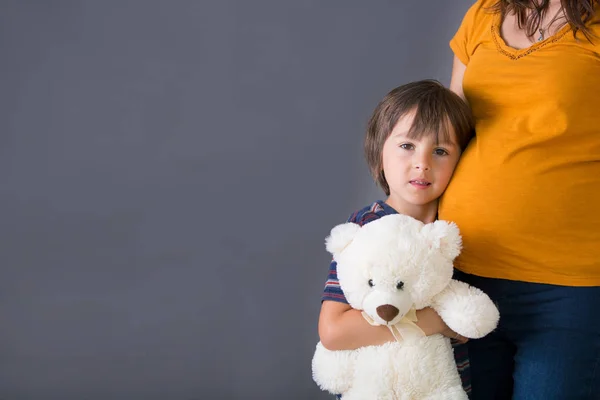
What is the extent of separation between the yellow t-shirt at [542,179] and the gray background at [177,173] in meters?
0.86

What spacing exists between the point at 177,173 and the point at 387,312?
1232mm

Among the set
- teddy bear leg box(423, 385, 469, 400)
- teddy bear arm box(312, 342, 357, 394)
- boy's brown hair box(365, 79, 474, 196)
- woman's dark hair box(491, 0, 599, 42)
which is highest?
woman's dark hair box(491, 0, 599, 42)

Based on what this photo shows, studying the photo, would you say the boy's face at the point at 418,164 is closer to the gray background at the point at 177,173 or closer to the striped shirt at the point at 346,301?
the striped shirt at the point at 346,301

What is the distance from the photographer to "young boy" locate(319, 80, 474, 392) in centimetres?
141

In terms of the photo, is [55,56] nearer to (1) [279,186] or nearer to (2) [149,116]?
(2) [149,116]

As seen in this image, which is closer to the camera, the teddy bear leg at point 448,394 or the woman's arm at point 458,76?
the teddy bear leg at point 448,394

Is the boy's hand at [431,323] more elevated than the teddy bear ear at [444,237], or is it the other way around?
the teddy bear ear at [444,237]

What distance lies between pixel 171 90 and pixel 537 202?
51.5 inches

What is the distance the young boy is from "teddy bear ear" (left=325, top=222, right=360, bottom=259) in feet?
0.24

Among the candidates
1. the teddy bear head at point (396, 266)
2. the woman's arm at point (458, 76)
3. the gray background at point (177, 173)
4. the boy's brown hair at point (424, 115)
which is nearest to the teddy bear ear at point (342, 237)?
the teddy bear head at point (396, 266)

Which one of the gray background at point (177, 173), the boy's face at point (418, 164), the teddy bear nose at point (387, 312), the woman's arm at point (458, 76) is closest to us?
the teddy bear nose at point (387, 312)

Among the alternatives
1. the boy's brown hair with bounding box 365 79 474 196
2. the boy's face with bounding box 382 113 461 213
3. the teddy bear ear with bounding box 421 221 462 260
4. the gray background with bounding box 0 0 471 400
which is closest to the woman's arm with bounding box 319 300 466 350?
the teddy bear ear with bounding box 421 221 462 260

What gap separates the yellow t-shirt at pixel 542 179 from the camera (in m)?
1.31

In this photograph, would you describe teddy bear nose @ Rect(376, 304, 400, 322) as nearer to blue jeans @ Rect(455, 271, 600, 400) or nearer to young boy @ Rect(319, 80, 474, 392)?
young boy @ Rect(319, 80, 474, 392)
